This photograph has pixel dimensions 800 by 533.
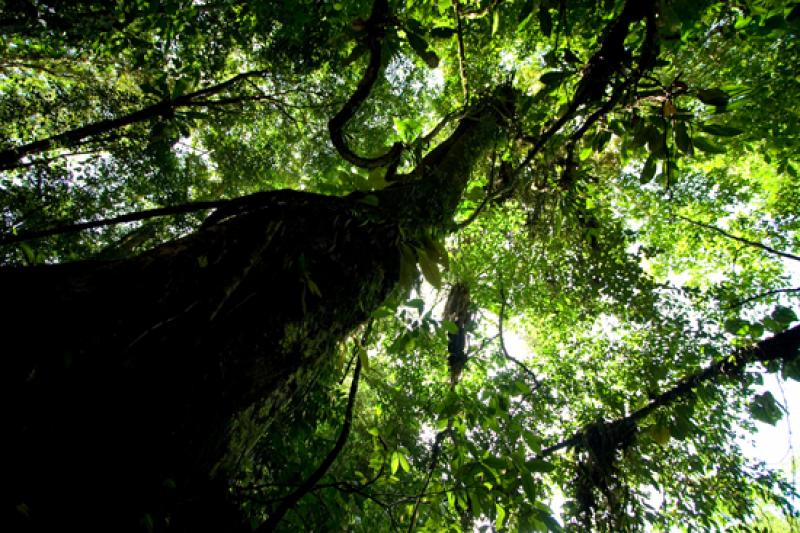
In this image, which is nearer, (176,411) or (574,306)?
(176,411)

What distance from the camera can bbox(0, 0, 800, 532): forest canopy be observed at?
2.58ft

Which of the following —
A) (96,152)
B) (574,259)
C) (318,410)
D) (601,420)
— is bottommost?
(318,410)

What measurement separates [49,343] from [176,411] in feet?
0.89

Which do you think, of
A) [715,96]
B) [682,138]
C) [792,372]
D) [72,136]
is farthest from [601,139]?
[72,136]

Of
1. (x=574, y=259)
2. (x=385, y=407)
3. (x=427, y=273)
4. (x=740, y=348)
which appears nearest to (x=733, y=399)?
(x=740, y=348)

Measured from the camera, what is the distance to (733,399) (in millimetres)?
3842

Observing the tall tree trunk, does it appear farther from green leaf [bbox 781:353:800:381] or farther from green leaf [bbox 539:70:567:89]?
green leaf [bbox 781:353:800:381]

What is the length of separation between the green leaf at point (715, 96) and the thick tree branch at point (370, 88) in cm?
128

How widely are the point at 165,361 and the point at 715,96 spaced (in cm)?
195

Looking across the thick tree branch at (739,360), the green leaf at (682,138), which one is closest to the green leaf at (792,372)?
the thick tree branch at (739,360)

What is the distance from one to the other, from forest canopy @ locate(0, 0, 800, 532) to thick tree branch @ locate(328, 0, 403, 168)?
23 millimetres

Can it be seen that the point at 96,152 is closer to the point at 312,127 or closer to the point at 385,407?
the point at 312,127

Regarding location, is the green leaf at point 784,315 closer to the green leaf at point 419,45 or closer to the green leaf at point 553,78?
the green leaf at point 553,78

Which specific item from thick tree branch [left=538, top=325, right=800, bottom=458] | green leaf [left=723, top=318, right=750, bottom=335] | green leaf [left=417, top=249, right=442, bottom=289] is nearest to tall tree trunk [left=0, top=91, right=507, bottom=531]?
green leaf [left=417, top=249, right=442, bottom=289]
